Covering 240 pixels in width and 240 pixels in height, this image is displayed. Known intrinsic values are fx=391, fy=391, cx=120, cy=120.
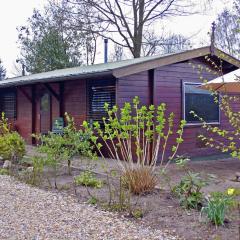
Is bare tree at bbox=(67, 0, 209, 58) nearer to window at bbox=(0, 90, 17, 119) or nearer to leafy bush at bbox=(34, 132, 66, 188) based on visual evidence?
window at bbox=(0, 90, 17, 119)

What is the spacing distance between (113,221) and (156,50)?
2127 centimetres

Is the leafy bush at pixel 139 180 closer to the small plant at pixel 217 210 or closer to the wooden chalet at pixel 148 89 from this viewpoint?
the small plant at pixel 217 210

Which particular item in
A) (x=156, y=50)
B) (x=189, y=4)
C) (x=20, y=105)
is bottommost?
(x=20, y=105)

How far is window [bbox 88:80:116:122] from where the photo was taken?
10.0 m

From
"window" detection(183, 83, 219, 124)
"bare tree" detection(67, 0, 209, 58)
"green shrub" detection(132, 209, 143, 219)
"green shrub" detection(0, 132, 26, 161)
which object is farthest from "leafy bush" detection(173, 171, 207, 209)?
"bare tree" detection(67, 0, 209, 58)

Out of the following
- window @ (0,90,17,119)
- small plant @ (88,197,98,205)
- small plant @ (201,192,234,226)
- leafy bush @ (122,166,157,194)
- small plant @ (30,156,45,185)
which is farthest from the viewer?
window @ (0,90,17,119)

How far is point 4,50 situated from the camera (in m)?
38.4

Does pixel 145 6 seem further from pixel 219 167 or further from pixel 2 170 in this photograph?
pixel 2 170

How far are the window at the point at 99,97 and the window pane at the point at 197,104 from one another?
209 cm

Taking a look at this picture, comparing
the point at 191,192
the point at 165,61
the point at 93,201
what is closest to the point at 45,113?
the point at 165,61

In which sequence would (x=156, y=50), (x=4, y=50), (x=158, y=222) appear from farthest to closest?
(x=4, y=50)
(x=156, y=50)
(x=158, y=222)

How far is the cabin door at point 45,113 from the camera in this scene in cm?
1305

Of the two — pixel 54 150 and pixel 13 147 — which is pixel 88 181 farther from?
pixel 13 147

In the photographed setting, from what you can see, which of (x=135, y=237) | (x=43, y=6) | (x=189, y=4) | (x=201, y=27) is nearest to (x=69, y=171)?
(x=135, y=237)
